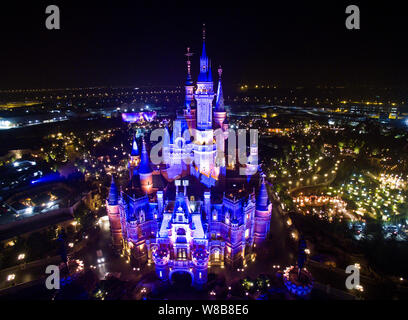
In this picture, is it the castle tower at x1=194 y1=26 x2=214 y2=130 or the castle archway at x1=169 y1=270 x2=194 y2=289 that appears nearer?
the castle archway at x1=169 y1=270 x2=194 y2=289

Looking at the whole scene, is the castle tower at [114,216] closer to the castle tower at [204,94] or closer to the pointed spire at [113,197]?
the pointed spire at [113,197]

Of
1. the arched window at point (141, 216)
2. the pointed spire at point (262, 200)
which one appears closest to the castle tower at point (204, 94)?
the pointed spire at point (262, 200)

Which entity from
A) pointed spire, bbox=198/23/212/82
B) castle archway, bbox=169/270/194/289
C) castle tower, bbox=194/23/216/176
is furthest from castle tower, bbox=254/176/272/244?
pointed spire, bbox=198/23/212/82

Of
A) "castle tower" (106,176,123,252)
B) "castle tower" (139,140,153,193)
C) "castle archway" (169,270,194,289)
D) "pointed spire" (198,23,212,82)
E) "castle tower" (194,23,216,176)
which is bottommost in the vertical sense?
"castle archway" (169,270,194,289)

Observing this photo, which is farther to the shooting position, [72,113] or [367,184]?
[72,113]

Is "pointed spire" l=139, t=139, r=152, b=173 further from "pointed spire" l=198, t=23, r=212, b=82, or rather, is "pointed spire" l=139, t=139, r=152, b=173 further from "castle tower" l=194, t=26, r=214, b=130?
"pointed spire" l=198, t=23, r=212, b=82

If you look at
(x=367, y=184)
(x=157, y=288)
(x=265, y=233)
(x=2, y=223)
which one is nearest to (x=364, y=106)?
(x=367, y=184)
